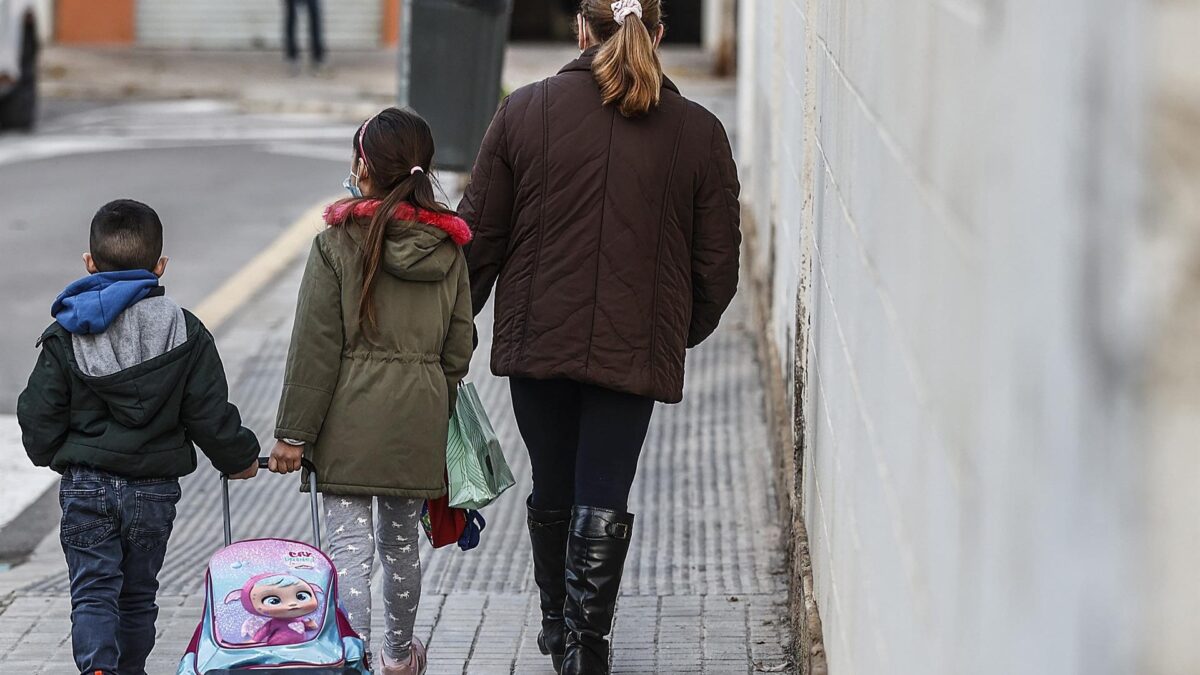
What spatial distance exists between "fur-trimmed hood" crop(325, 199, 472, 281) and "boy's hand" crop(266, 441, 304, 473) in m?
0.48

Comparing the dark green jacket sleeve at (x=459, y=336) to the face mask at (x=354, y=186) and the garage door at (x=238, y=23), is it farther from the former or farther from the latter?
the garage door at (x=238, y=23)

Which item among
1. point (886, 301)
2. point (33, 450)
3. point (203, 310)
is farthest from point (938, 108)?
point (203, 310)

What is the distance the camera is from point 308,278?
4.03 m

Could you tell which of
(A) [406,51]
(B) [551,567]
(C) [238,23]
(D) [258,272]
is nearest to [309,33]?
(C) [238,23]

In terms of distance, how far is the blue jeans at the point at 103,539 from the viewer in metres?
4.01

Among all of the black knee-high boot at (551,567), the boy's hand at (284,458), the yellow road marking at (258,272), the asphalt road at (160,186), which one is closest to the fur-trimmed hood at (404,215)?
the boy's hand at (284,458)

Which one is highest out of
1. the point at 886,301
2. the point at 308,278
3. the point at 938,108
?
the point at 938,108

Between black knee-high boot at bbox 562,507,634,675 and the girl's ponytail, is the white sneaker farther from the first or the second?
the girl's ponytail

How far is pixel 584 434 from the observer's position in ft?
13.9

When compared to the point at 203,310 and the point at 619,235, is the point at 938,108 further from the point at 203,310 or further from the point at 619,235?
the point at 203,310

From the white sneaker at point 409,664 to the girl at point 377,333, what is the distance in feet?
1.57

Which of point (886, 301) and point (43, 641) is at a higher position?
point (886, 301)

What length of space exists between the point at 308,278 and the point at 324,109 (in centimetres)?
1361

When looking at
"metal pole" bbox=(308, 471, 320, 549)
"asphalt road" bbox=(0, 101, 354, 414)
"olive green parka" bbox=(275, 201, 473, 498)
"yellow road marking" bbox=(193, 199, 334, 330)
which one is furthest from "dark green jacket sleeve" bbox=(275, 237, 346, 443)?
"yellow road marking" bbox=(193, 199, 334, 330)
